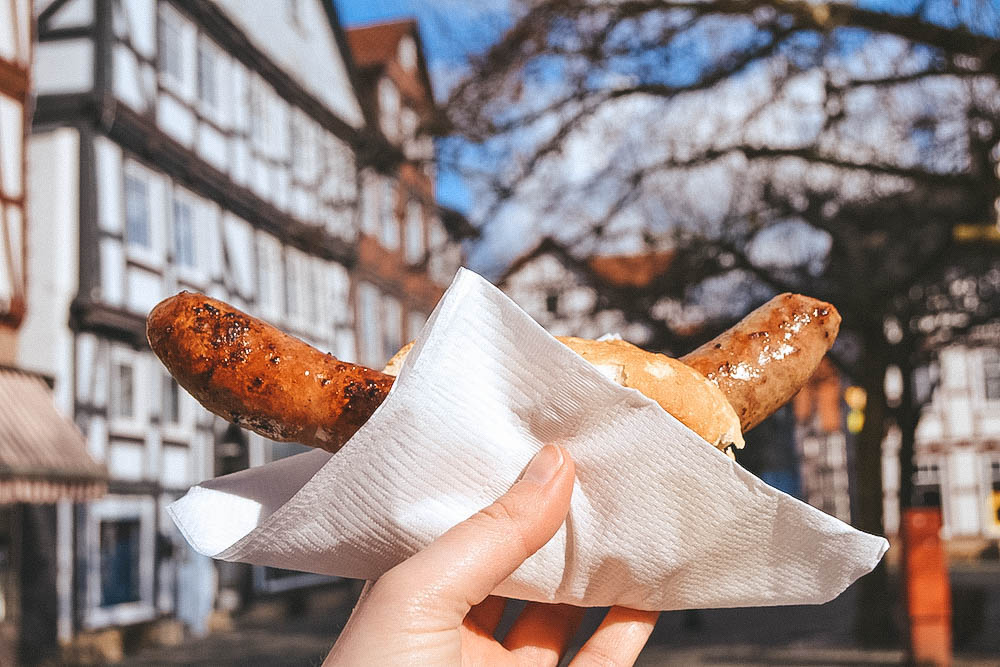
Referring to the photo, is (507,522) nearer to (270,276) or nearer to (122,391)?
(122,391)

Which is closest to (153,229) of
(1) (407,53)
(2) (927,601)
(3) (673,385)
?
(2) (927,601)

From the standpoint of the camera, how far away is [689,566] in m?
1.75

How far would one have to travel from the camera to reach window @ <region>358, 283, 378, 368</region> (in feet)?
71.9

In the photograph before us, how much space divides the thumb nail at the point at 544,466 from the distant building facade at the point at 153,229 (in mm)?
7836

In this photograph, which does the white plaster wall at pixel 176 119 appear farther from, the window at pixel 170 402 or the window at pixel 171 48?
the window at pixel 170 402

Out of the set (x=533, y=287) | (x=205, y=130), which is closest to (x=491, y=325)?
(x=533, y=287)

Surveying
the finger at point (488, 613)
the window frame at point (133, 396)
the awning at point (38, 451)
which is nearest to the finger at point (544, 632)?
the finger at point (488, 613)

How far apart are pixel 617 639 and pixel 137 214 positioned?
13333 millimetres

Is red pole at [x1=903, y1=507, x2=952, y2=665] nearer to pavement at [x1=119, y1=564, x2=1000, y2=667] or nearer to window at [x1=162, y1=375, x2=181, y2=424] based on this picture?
pavement at [x1=119, y1=564, x2=1000, y2=667]

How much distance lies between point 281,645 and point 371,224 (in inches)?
382

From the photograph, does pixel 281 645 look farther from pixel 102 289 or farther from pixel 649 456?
pixel 649 456

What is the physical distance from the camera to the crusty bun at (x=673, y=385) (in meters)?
1.77

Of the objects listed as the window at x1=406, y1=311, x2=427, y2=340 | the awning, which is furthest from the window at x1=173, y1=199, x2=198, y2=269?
the window at x1=406, y1=311, x2=427, y2=340

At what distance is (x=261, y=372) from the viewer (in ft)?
5.80
